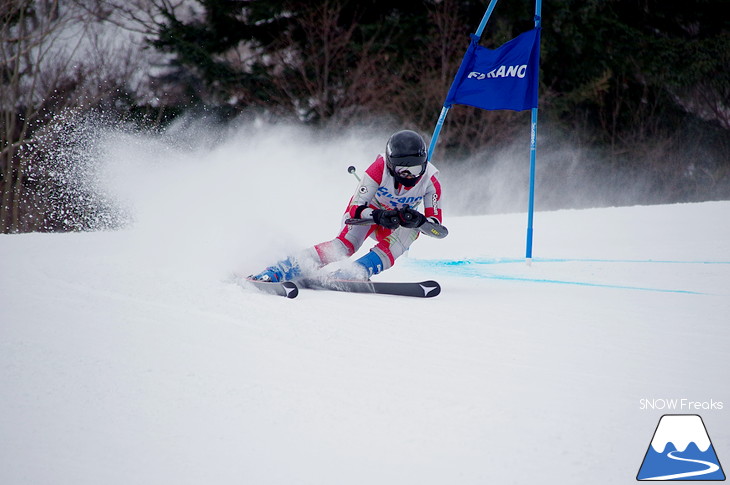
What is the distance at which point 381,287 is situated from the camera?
511 centimetres

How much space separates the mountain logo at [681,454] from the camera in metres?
2.32

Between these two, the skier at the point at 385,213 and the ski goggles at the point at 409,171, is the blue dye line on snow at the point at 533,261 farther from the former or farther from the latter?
the ski goggles at the point at 409,171

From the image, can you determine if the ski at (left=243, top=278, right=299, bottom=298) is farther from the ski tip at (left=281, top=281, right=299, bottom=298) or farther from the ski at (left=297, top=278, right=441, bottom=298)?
the ski at (left=297, top=278, right=441, bottom=298)

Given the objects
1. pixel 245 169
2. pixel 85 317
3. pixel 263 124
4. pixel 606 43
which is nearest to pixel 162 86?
pixel 263 124

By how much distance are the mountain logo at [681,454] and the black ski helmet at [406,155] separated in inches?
119

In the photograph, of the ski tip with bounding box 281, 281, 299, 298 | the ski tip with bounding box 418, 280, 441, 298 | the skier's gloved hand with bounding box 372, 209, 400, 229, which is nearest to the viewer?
the ski tip with bounding box 281, 281, 299, 298

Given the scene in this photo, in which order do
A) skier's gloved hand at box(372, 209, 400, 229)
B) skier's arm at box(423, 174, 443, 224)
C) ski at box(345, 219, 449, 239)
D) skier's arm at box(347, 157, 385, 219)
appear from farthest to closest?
skier's arm at box(423, 174, 443, 224) → skier's arm at box(347, 157, 385, 219) → ski at box(345, 219, 449, 239) → skier's gloved hand at box(372, 209, 400, 229)

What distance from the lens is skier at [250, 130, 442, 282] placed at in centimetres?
525

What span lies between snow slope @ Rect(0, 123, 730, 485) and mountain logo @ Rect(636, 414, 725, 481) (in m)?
0.04

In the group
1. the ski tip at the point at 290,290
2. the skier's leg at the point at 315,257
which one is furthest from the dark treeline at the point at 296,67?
the ski tip at the point at 290,290

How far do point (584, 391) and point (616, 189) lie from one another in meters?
23.1

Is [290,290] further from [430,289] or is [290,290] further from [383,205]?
[383,205]

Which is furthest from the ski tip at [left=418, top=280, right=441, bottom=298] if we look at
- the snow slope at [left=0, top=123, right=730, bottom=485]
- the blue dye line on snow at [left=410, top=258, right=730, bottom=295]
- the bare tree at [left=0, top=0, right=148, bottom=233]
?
the bare tree at [left=0, top=0, right=148, bottom=233]

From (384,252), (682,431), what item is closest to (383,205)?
(384,252)
